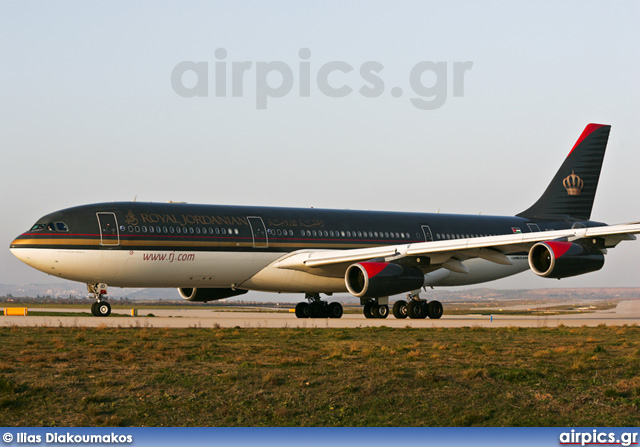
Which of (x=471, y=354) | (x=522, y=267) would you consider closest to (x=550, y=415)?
(x=471, y=354)

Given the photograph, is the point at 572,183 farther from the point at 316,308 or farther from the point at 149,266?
the point at 149,266

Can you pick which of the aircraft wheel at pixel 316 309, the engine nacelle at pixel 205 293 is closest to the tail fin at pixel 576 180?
the aircraft wheel at pixel 316 309

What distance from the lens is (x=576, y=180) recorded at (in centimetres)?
4403

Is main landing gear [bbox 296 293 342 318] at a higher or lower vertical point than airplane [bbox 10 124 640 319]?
lower

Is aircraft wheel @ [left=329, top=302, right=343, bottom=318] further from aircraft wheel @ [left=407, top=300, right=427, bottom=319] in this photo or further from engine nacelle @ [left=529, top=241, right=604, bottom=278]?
engine nacelle @ [left=529, top=241, right=604, bottom=278]

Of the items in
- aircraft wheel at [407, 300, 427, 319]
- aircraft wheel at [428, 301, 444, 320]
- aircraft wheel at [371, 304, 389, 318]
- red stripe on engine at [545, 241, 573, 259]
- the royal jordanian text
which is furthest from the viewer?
aircraft wheel at [371, 304, 389, 318]

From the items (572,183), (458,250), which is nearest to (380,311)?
(458,250)

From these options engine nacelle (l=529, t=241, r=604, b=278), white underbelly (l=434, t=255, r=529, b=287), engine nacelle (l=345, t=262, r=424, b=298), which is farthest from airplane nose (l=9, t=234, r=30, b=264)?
engine nacelle (l=529, t=241, r=604, b=278)

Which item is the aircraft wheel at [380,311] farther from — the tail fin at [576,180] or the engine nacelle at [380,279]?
the tail fin at [576,180]

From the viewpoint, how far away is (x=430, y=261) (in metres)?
33.6

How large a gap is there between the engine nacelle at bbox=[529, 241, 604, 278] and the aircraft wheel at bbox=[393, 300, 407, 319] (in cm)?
705

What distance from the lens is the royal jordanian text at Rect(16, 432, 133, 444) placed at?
11.4 m

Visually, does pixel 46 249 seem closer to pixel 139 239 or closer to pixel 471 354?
pixel 139 239

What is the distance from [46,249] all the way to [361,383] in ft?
62.3
